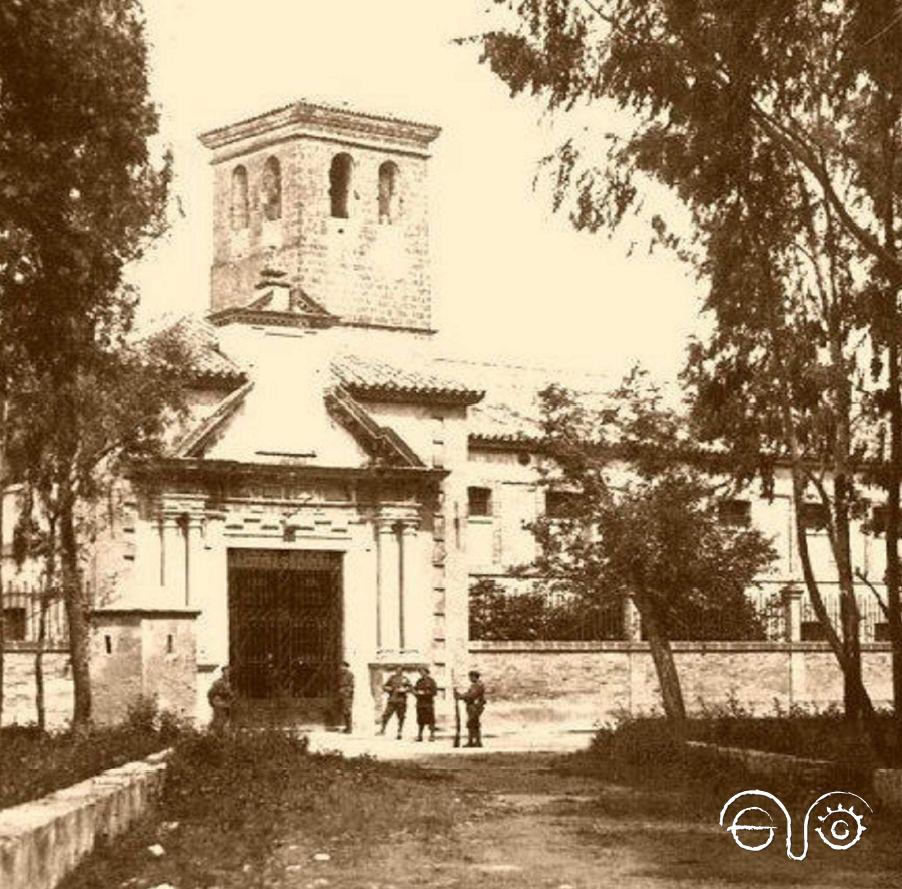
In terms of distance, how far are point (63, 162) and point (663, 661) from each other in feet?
60.0

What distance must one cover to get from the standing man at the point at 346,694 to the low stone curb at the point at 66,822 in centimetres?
1991

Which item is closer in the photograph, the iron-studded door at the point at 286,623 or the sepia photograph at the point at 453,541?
the sepia photograph at the point at 453,541

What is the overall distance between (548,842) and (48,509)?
14694mm

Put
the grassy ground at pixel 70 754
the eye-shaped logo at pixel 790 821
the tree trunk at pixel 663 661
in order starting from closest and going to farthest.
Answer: the grassy ground at pixel 70 754, the eye-shaped logo at pixel 790 821, the tree trunk at pixel 663 661

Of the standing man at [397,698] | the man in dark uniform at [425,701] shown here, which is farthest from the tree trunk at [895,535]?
the standing man at [397,698]

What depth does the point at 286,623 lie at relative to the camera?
39.1 metres

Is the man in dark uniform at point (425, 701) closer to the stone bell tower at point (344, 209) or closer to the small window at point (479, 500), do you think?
the small window at point (479, 500)

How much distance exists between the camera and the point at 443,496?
41.6m

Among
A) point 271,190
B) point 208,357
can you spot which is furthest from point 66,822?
point 271,190

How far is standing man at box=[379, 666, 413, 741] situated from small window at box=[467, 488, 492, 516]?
48.1 feet

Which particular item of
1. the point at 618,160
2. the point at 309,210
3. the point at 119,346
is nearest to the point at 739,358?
the point at 618,160

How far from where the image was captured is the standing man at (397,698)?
3656cm

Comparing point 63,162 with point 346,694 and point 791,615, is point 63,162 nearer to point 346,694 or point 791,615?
point 346,694

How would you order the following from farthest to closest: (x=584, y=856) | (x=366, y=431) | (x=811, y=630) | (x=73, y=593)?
(x=811, y=630), (x=366, y=431), (x=73, y=593), (x=584, y=856)
